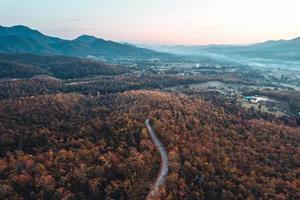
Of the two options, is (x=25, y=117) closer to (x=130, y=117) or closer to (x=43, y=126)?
(x=43, y=126)

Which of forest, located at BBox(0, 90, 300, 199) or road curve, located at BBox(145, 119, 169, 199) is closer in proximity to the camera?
road curve, located at BBox(145, 119, 169, 199)

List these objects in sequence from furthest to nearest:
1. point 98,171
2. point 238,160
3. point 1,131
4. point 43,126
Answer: point 43,126
point 1,131
point 238,160
point 98,171

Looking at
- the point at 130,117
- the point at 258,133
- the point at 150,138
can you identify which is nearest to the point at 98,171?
the point at 150,138

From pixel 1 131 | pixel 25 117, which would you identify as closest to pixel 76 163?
pixel 1 131

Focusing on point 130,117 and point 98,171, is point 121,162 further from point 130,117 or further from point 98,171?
point 130,117

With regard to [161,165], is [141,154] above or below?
above

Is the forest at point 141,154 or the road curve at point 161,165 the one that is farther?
the forest at point 141,154

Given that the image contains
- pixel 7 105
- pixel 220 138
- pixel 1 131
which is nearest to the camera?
pixel 220 138

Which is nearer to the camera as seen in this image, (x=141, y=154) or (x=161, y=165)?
(x=161, y=165)

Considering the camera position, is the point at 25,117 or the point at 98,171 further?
the point at 25,117
